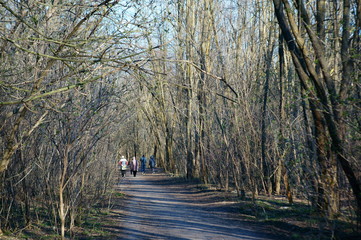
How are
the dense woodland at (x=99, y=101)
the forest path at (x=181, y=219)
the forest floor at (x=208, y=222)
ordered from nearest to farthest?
1. the dense woodland at (x=99, y=101)
2. the forest floor at (x=208, y=222)
3. the forest path at (x=181, y=219)

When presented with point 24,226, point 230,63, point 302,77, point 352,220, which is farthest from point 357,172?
point 230,63

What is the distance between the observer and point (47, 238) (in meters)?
10.1

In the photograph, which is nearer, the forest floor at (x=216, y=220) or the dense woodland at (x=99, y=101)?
the dense woodland at (x=99, y=101)

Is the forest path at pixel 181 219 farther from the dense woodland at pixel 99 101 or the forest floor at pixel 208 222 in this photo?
the dense woodland at pixel 99 101

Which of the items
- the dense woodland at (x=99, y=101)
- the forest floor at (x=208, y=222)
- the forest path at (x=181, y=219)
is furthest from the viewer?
the forest path at (x=181, y=219)

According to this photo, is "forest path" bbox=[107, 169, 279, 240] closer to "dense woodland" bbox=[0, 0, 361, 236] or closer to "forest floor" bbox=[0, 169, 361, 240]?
"forest floor" bbox=[0, 169, 361, 240]

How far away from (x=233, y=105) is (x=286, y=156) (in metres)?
2.83

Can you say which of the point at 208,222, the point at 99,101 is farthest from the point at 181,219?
the point at 99,101

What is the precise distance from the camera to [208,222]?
12.4 m

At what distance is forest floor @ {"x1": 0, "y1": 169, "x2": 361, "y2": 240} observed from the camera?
1012cm

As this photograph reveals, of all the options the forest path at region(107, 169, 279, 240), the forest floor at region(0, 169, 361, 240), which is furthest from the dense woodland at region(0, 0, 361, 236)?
the forest path at region(107, 169, 279, 240)

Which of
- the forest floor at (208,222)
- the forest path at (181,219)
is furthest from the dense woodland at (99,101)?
the forest path at (181,219)

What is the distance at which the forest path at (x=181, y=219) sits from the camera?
10.5 metres

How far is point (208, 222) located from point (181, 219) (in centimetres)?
94
